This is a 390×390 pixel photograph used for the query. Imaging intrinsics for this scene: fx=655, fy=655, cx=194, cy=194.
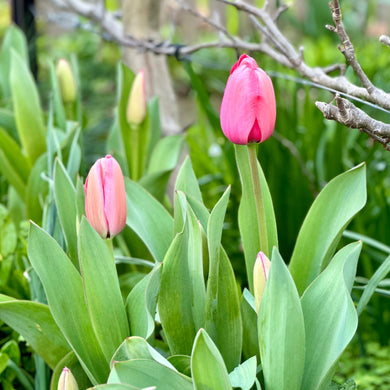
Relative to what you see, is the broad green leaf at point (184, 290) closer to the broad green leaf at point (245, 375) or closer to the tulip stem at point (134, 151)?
the broad green leaf at point (245, 375)

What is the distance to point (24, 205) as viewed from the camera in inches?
69.4

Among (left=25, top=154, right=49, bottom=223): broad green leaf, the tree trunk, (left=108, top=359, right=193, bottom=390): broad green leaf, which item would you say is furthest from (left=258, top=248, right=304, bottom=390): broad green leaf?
the tree trunk

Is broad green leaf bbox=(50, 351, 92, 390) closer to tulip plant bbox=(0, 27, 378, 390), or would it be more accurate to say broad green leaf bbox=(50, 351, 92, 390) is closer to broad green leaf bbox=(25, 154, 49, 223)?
tulip plant bbox=(0, 27, 378, 390)

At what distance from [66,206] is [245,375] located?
0.50 metres

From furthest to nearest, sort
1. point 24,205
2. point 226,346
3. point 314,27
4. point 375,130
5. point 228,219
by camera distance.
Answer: point 314,27, point 228,219, point 24,205, point 226,346, point 375,130

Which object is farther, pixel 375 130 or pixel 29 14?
pixel 29 14

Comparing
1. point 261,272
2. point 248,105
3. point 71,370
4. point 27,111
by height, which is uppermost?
point 248,105

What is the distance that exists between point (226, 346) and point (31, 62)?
2024 millimetres

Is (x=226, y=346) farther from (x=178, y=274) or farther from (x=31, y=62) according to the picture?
(x=31, y=62)

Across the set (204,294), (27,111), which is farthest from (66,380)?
(27,111)

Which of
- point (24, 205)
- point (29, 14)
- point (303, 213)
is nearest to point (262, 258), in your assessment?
point (24, 205)

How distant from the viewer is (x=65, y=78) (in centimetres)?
181

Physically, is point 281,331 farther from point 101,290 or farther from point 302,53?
point 302,53

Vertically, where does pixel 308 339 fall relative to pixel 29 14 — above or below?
below
